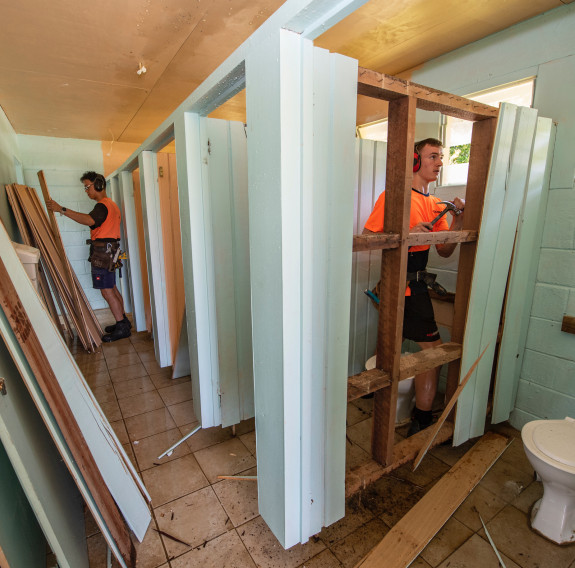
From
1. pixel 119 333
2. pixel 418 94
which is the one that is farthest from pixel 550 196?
pixel 119 333

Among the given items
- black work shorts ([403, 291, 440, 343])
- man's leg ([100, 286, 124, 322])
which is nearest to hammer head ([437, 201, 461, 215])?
black work shorts ([403, 291, 440, 343])

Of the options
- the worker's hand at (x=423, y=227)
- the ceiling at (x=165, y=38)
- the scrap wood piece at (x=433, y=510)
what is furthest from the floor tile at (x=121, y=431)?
the ceiling at (x=165, y=38)

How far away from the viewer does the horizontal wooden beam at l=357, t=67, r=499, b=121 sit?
3.84 feet

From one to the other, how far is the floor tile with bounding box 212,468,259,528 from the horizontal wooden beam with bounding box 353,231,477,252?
1326 millimetres

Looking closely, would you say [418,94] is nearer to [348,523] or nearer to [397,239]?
[397,239]

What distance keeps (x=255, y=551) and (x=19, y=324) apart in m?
1.27

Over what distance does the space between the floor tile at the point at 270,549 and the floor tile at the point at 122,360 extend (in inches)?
85.2

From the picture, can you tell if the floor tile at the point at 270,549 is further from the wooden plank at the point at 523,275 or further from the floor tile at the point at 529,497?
the wooden plank at the point at 523,275

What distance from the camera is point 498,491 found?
1.63 m

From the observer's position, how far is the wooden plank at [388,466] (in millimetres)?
1423

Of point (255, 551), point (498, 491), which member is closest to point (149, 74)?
point (255, 551)

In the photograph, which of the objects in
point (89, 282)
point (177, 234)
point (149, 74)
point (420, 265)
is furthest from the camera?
point (89, 282)

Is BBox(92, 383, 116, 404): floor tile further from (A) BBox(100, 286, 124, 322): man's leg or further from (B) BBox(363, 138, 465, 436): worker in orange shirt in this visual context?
(B) BBox(363, 138, 465, 436): worker in orange shirt

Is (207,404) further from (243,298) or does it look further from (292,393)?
(292,393)
